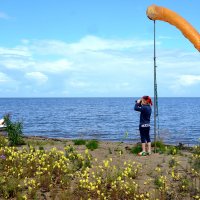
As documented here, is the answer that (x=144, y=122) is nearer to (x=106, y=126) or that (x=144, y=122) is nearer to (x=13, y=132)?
(x=13, y=132)

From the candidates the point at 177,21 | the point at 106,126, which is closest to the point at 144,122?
→ the point at 177,21

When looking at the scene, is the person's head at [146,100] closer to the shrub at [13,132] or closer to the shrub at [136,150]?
the shrub at [136,150]

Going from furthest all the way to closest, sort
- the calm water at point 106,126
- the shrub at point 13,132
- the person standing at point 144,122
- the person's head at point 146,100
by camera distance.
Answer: the calm water at point 106,126 < the shrub at point 13,132 < the person's head at point 146,100 < the person standing at point 144,122

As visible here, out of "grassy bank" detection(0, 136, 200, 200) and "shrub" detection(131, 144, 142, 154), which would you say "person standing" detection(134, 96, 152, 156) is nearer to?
"shrub" detection(131, 144, 142, 154)

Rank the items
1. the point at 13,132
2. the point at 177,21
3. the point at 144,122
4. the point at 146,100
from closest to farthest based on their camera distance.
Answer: the point at 177,21 → the point at 144,122 → the point at 146,100 → the point at 13,132

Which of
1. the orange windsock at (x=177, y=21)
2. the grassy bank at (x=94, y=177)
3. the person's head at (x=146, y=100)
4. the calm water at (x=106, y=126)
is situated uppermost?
the orange windsock at (x=177, y=21)

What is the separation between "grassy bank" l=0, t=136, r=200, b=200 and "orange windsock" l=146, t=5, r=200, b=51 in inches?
159

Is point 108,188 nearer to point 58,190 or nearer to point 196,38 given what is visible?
point 58,190

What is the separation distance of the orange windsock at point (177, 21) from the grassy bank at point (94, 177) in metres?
4.04

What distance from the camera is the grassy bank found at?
9.41 meters

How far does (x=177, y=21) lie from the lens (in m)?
6.92

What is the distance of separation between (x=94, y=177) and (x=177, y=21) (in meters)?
4.69

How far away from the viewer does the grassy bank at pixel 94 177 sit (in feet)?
30.9

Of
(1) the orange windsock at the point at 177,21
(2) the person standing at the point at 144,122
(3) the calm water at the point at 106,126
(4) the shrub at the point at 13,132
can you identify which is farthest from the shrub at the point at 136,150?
(1) the orange windsock at the point at 177,21
